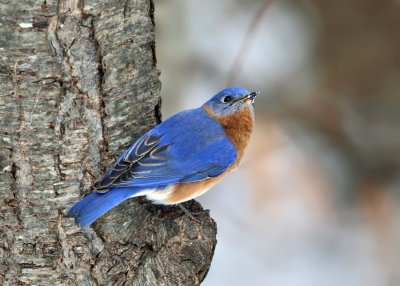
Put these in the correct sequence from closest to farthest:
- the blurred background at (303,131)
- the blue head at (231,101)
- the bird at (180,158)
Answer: the bird at (180,158) < the blue head at (231,101) < the blurred background at (303,131)

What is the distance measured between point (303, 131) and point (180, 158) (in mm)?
2537

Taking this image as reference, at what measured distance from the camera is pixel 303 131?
5.10 meters

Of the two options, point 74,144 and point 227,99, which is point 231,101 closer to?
point 227,99

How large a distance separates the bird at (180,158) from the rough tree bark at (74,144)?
4.2 inches

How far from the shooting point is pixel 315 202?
5.09 m

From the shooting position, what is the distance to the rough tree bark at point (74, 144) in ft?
7.32

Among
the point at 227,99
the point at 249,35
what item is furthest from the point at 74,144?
the point at 249,35

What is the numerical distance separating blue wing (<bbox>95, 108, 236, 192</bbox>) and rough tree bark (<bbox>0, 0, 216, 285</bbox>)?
96mm

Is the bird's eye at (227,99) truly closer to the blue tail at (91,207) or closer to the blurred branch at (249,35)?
the blurred branch at (249,35)

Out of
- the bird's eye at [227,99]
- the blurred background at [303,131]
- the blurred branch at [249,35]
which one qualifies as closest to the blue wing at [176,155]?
the bird's eye at [227,99]

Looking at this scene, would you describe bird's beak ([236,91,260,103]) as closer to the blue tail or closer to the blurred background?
the blue tail

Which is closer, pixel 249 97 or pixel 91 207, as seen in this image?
pixel 91 207

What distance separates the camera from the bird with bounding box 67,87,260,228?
2410mm

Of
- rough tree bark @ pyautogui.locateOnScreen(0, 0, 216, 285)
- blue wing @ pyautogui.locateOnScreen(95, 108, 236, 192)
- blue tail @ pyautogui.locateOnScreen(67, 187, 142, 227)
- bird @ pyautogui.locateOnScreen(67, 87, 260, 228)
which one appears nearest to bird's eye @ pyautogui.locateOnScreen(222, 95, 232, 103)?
bird @ pyautogui.locateOnScreen(67, 87, 260, 228)
